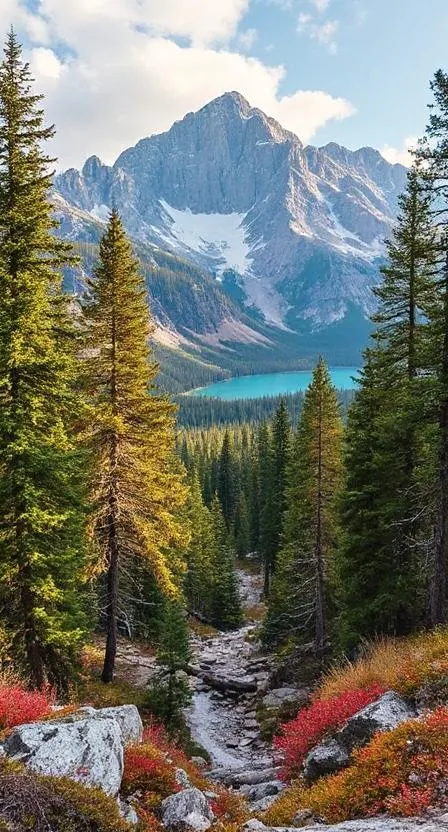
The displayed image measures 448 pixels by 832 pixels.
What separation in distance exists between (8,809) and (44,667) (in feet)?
30.1

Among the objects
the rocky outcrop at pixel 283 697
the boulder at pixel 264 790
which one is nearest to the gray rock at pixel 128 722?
the boulder at pixel 264 790

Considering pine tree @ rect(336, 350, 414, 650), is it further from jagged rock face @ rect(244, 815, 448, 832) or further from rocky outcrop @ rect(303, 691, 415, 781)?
jagged rock face @ rect(244, 815, 448, 832)

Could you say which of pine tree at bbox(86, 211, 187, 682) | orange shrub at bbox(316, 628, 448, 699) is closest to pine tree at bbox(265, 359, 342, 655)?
pine tree at bbox(86, 211, 187, 682)

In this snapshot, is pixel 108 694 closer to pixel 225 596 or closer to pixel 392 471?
pixel 392 471

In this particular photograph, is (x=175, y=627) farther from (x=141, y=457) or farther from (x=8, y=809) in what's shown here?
(x=8, y=809)

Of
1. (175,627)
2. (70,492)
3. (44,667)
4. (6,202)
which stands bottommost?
(175,627)

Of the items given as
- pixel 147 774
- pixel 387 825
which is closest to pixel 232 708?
pixel 147 774

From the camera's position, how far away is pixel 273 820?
29.9 feet

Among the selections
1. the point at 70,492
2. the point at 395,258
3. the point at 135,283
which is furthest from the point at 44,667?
the point at 395,258

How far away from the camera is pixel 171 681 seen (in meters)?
18.1

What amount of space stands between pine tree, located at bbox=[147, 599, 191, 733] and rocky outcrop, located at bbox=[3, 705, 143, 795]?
367 inches

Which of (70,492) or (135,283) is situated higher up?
(135,283)

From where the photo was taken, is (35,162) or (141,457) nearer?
(35,162)

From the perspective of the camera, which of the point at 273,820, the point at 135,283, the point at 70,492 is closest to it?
the point at 273,820
